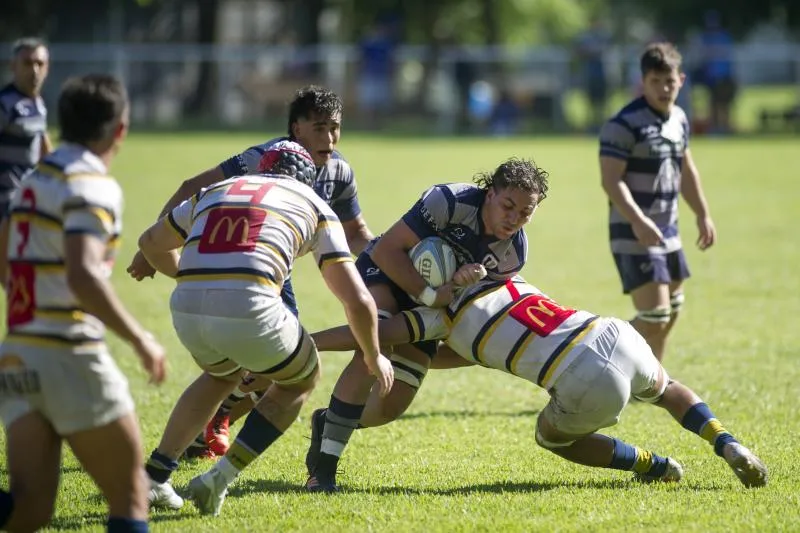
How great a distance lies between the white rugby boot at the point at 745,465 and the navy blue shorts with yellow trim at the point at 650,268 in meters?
2.19

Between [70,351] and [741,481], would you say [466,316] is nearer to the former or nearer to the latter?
[741,481]

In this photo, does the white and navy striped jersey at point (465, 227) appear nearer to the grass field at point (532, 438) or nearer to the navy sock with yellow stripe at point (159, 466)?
the grass field at point (532, 438)

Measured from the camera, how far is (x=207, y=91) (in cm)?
3291

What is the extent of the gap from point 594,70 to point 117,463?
24.7 m

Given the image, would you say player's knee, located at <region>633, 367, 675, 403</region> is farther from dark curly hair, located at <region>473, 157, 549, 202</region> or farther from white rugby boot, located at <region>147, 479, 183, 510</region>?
white rugby boot, located at <region>147, 479, 183, 510</region>

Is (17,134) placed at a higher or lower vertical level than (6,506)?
higher

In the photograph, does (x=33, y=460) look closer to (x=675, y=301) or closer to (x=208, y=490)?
(x=208, y=490)

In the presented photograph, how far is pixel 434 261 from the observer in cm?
543

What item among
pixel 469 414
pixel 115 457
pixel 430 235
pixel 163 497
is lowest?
pixel 469 414

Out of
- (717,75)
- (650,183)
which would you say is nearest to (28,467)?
(650,183)

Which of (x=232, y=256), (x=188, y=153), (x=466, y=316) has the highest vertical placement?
(x=232, y=256)

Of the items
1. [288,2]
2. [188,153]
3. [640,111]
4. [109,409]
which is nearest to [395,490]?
[109,409]

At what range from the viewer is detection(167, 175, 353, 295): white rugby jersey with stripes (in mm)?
4637

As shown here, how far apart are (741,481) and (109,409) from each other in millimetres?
2935
